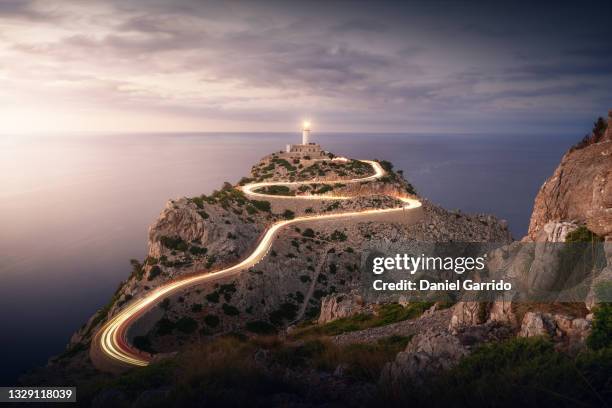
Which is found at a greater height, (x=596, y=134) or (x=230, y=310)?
(x=596, y=134)

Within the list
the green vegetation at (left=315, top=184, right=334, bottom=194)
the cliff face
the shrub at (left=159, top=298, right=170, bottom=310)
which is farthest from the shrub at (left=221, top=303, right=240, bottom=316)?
the green vegetation at (left=315, top=184, right=334, bottom=194)

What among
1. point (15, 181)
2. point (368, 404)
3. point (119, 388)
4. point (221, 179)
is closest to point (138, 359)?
point (119, 388)

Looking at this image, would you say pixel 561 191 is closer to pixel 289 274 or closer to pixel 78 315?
pixel 289 274

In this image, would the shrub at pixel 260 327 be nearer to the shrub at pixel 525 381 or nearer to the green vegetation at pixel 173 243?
the green vegetation at pixel 173 243

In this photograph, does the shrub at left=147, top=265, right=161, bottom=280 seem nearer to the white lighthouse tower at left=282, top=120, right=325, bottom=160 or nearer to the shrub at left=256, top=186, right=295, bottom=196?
the shrub at left=256, top=186, right=295, bottom=196

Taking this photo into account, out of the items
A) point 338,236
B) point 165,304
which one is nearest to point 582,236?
point 165,304

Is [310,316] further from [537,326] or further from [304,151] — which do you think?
[304,151]

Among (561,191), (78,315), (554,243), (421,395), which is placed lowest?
(78,315)
